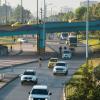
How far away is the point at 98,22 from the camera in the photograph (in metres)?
91.9

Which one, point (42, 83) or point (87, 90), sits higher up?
point (87, 90)

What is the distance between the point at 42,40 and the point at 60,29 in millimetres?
4446

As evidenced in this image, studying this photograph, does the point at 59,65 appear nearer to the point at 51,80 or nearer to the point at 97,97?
the point at 51,80

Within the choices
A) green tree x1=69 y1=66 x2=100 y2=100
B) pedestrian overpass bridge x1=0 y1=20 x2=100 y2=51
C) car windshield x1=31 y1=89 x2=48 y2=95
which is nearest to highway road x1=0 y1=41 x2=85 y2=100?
car windshield x1=31 y1=89 x2=48 y2=95

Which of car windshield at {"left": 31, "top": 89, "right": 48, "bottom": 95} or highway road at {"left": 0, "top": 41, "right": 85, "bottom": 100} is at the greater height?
car windshield at {"left": 31, "top": 89, "right": 48, "bottom": 95}

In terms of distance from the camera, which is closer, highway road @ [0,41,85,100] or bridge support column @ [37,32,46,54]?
highway road @ [0,41,85,100]

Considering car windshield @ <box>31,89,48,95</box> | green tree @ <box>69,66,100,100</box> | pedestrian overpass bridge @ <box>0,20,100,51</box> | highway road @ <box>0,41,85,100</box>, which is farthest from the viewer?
pedestrian overpass bridge @ <box>0,20,100,51</box>

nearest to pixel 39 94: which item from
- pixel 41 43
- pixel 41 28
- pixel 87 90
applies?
pixel 87 90

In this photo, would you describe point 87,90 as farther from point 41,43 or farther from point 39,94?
point 41,43

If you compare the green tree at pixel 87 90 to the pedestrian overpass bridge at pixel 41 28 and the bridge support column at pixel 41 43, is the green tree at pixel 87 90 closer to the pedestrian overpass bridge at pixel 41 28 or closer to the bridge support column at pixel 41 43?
the bridge support column at pixel 41 43

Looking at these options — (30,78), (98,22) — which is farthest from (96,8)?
(30,78)

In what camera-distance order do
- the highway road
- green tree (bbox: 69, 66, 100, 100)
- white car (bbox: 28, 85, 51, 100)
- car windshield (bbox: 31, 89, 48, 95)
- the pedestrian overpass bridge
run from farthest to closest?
1. the pedestrian overpass bridge
2. the highway road
3. car windshield (bbox: 31, 89, 48, 95)
4. white car (bbox: 28, 85, 51, 100)
5. green tree (bbox: 69, 66, 100, 100)

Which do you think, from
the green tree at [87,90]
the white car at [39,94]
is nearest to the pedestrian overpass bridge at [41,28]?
the white car at [39,94]

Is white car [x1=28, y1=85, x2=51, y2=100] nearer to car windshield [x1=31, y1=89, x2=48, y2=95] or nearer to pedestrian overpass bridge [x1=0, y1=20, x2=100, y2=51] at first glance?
car windshield [x1=31, y1=89, x2=48, y2=95]
